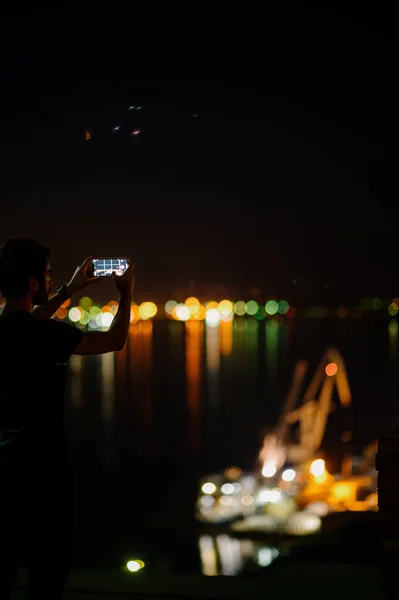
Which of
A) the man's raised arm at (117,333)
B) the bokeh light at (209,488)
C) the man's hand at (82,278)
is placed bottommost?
the bokeh light at (209,488)

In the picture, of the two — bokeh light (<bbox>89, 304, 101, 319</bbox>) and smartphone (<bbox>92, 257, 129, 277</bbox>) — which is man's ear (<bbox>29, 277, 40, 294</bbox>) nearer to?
smartphone (<bbox>92, 257, 129, 277</bbox>)

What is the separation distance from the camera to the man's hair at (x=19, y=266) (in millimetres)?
2594

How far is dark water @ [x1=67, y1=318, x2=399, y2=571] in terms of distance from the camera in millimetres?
17609

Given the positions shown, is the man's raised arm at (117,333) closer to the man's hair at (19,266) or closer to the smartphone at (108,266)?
the smartphone at (108,266)

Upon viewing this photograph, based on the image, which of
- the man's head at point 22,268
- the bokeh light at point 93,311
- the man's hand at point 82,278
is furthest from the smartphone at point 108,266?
the bokeh light at point 93,311

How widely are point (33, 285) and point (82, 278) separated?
0.47 m

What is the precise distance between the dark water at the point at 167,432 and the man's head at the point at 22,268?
40.1 feet

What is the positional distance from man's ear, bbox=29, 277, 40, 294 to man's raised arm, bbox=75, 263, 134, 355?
0.75ft

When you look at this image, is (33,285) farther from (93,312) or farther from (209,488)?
(93,312)

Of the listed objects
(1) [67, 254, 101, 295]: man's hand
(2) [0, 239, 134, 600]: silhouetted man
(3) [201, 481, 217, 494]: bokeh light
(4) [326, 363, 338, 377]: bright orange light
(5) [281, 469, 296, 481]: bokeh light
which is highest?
(1) [67, 254, 101, 295]: man's hand

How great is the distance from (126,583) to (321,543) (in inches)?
393

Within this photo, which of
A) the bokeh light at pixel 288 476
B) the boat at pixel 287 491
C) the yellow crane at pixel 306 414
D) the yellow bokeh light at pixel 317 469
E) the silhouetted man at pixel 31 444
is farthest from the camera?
the yellow crane at pixel 306 414

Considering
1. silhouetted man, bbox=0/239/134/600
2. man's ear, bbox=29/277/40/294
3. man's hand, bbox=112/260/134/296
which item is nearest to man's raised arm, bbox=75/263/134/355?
man's hand, bbox=112/260/134/296

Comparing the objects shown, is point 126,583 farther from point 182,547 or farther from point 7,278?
point 182,547
